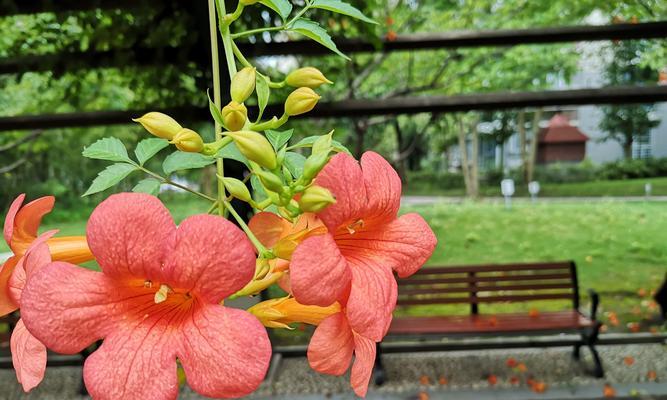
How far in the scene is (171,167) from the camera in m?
0.41

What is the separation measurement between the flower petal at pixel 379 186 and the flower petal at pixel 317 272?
0.05m

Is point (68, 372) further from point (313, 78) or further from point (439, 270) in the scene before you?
point (313, 78)

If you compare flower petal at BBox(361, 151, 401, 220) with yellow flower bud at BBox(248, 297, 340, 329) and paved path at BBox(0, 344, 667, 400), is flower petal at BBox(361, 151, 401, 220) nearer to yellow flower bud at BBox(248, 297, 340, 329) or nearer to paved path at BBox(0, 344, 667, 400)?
yellow flower bud at BBox(248, 297, 340, 329)

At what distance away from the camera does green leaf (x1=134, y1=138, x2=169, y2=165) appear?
1.33ft

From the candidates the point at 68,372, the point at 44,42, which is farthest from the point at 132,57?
the point at 68,372

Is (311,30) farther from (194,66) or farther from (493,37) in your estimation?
(493,37)

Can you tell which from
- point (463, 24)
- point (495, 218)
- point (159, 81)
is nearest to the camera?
point (159, 81)

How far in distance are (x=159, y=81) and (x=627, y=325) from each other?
452cm

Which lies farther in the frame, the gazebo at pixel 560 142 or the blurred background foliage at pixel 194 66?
the gazebo at pixel 560 142

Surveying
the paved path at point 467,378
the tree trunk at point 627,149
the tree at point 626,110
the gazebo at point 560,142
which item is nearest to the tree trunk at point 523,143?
the gazebo at point 560,142

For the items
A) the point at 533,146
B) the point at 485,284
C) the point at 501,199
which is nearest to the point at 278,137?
the point at 485,284

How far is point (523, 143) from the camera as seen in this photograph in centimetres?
774

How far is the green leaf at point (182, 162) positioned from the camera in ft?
1.26

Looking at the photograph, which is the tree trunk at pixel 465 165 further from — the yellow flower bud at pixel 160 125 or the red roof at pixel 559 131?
the yellow flower bud at pixel 160 125
